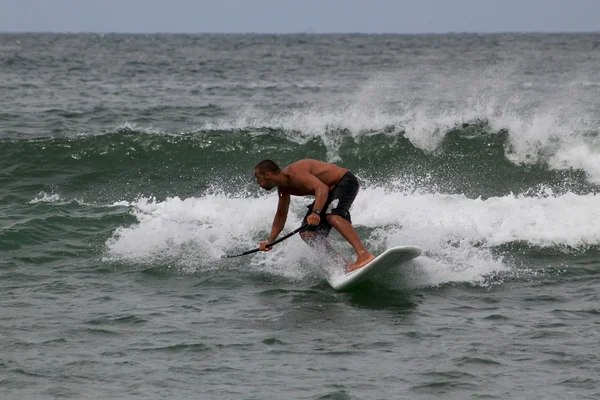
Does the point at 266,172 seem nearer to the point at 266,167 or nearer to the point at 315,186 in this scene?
the point at 266,167

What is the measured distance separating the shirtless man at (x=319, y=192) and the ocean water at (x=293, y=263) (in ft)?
1.32

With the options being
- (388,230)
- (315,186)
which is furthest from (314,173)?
(388,230)

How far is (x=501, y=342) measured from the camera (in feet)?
22.5

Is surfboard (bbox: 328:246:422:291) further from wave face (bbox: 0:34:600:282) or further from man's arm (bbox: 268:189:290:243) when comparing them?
man's arm (bbox: 268:189:290:243)

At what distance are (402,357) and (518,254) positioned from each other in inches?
151

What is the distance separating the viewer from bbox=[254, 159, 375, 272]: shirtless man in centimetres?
846

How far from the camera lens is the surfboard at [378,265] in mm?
8320

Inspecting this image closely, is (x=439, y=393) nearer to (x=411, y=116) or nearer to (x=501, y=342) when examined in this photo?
(x=501, y=342)

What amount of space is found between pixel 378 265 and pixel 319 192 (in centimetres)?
85

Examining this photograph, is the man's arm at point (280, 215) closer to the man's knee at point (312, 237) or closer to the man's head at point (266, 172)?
the man's knee at point (312, 237)

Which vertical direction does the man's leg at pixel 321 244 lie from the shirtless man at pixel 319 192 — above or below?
below

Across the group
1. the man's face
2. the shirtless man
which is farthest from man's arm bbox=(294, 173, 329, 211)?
the man's face

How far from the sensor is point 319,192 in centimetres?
845

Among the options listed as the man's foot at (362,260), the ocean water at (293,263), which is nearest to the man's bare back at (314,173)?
the man's foot at (362,260)
